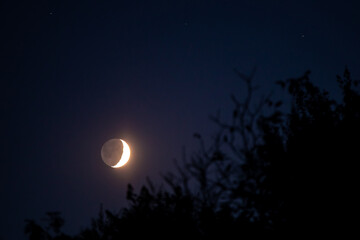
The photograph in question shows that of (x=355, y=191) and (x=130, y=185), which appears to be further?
(x=355, y=191)

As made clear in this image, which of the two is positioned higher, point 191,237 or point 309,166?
point 309,166

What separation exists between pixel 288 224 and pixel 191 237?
141 inches

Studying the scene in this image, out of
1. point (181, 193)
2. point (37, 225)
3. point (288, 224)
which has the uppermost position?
point (37, 225)

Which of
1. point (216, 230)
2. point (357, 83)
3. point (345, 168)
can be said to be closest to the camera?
point (216, 230)

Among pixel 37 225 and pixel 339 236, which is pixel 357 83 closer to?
pixel 339 236

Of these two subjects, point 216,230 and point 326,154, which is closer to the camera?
point 216,230

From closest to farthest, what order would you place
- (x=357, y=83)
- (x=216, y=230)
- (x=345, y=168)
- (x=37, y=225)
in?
(x=216, y=230), (x=345, y=168), (x=37, y=225), (x=357, y=83)

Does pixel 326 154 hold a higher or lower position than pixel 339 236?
higher

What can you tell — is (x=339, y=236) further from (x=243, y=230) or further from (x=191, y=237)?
(x=191, y=237)

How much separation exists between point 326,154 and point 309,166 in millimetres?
927

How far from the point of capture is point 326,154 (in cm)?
1376

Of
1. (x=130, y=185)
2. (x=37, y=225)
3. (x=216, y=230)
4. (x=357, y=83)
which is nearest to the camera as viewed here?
(x=130, y=185)

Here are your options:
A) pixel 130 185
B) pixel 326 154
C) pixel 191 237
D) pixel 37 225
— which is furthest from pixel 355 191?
pixel 37 225

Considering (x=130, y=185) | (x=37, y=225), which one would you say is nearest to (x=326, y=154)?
(x=130, y=185)
